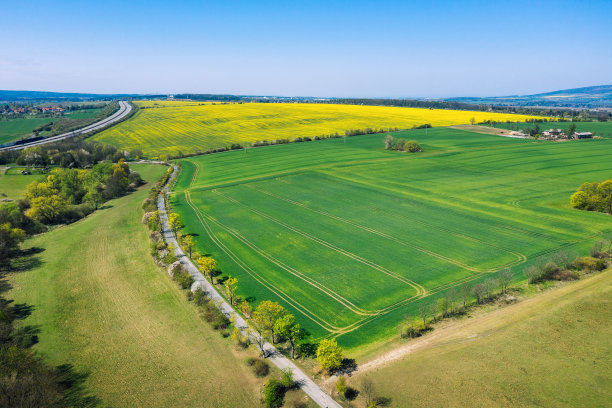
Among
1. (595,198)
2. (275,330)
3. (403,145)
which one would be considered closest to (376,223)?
(275,330)

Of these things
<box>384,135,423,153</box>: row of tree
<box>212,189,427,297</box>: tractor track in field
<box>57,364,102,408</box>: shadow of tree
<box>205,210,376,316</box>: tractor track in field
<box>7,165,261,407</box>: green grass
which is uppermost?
<box>384,135,423,153</box>: row of tree

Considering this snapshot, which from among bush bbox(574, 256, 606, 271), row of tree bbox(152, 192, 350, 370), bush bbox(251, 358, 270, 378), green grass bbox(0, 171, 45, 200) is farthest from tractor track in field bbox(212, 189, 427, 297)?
green grass bbox(0, 171, 45, 200)

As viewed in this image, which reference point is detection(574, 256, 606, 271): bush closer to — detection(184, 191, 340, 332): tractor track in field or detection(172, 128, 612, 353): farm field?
detection(172, 128, 612, 353): farm field

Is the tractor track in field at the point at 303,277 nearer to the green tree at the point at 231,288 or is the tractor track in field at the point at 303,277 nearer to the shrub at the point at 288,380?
the green tree at the point at 231,288

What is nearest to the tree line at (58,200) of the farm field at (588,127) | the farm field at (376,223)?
the farm field at (376,223)

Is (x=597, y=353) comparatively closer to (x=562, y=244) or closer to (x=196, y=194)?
(x=562, y=244)

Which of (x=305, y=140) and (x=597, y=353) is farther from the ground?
(x=305, y=140)

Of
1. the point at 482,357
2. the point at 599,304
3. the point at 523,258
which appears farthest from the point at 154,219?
the point at 599,304

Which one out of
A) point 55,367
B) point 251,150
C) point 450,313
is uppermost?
point 251,150
